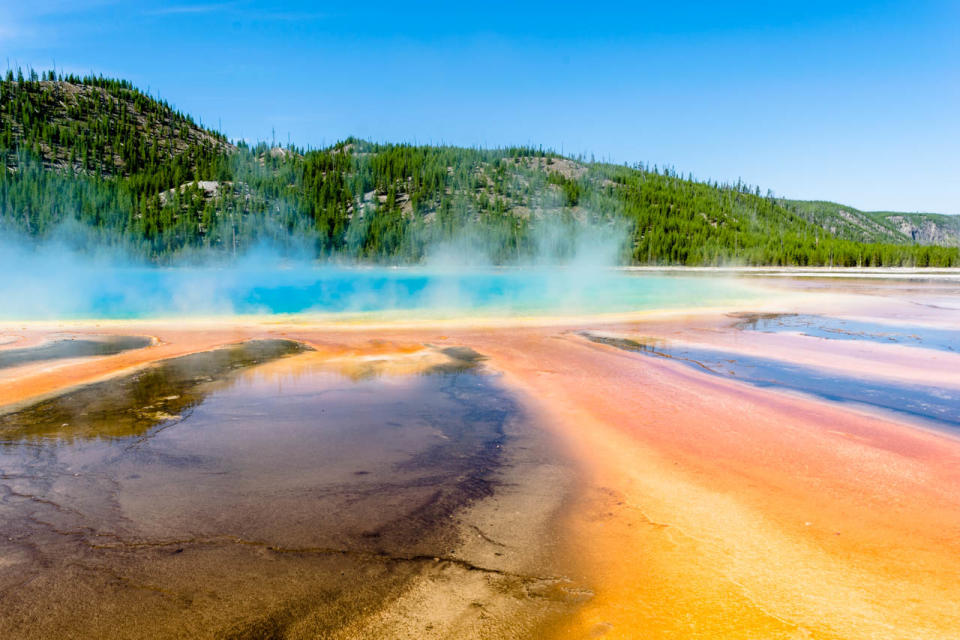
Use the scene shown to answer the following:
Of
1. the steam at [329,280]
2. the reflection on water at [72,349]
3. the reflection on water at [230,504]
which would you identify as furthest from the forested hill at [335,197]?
the reflection on water at [230,504]

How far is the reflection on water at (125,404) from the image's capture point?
7246 mm

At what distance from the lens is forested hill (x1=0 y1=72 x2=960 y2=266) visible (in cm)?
9588

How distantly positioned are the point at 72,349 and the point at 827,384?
674 inches

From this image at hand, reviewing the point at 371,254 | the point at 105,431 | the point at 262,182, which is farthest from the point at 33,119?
the point at 105,431

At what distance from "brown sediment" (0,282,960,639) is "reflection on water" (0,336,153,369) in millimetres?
3001

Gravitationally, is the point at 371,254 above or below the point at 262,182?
below

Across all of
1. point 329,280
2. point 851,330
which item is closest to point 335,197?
point 329,280

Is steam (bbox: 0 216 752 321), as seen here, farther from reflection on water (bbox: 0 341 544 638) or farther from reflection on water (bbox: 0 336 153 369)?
reflection on water (bbox: 0 341 544 638)

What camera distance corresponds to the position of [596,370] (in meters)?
11.6

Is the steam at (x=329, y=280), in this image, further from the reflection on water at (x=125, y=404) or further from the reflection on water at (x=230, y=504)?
the reflection on water at (x=230, y=504)

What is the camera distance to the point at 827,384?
10086 millimetres

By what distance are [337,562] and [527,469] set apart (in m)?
2.57

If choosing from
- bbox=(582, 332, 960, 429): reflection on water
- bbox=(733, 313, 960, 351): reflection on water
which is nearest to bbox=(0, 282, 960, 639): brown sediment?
bbox=(582, 332, 960, 429): reflection on water

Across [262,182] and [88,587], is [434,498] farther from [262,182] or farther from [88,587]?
[262,182]
